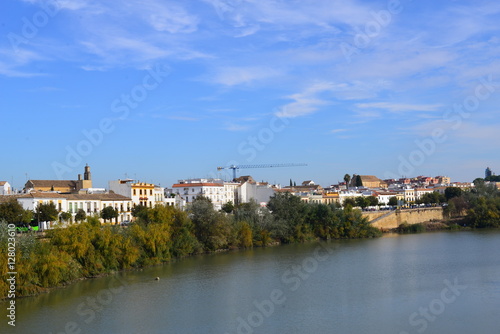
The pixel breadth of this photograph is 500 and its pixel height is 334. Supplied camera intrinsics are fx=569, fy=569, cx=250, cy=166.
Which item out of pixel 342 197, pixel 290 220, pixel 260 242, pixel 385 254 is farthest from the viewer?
pixel 342 197

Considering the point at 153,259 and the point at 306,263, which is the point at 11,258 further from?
the point at 306,263

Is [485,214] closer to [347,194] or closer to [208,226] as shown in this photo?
[347,194]

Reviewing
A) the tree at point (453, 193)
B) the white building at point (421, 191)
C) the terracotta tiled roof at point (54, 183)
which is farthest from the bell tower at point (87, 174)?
the white building at point (421, 191)

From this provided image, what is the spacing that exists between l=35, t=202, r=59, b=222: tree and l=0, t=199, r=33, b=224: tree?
4.38 feet

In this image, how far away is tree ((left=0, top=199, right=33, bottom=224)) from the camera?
26.7 metres

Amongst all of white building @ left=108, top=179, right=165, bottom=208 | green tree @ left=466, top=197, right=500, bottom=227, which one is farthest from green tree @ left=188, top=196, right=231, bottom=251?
green tree @ left=466, top=197, right=500, bottom=227

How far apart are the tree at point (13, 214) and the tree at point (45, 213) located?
1335 mm

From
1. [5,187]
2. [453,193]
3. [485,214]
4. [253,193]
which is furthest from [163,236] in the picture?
[453,193]

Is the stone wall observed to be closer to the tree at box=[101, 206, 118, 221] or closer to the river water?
the river water

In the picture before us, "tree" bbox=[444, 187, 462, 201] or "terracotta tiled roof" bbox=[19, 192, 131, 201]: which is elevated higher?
"terracotta tiled roof" bbox=[19, 192, 131, 201]

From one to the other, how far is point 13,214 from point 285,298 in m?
14.7

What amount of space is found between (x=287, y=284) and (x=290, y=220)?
54.7ft

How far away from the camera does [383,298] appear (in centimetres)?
1892

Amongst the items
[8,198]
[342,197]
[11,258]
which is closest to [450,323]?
[11,258]
